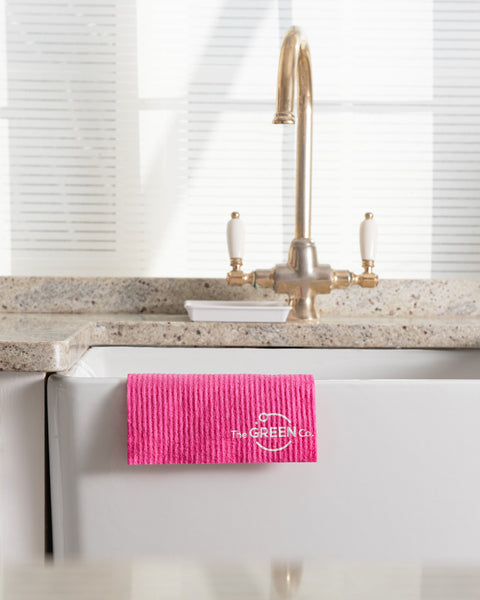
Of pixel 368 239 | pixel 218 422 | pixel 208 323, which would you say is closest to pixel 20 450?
pixel 218 422

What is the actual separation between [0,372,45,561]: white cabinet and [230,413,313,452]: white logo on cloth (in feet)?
0.78

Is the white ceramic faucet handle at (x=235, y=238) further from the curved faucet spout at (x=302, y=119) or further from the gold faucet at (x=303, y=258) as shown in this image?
the curved faucet spout at (x=302, y=119)

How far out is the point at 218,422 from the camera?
0.74 metres

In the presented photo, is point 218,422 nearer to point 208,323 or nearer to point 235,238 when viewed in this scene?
point 208,323

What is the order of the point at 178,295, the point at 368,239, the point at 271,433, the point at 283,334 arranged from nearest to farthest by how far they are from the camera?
the point at 271,433
the point at 283,334
the point at 368,239
the point at 178,295

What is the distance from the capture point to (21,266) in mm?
1230

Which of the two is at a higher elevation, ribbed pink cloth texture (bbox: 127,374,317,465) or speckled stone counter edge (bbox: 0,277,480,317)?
speckled stone counter edge (bbox: 0,277,480,317)

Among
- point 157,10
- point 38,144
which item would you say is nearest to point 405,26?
point 157,10

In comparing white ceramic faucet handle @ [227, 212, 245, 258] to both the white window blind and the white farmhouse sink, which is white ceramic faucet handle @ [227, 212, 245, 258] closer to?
the white window blind

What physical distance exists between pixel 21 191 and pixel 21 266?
0.48 ft

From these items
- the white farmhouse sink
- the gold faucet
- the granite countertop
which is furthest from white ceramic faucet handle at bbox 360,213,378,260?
the white farmhouse sink

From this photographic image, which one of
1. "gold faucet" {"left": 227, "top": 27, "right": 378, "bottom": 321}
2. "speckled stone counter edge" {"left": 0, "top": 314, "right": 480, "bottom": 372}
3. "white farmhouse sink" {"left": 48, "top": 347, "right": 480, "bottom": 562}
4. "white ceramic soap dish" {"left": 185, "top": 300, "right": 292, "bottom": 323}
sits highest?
"gold faucet" {"left": 227, "top": 27, "right": 378, "bottom": 321}

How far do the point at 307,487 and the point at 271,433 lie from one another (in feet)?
0.27

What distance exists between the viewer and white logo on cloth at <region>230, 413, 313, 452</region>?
0.73 m
